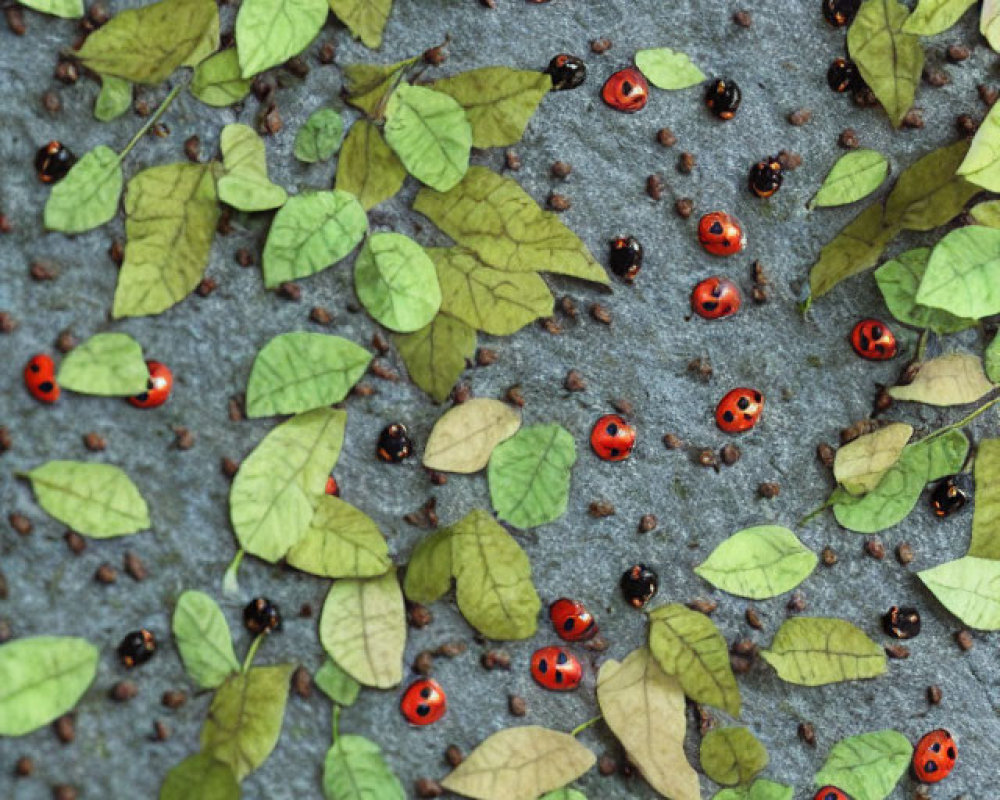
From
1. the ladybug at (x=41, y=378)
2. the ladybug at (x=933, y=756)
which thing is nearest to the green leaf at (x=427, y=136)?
the ladybug at (x=41, y=378)

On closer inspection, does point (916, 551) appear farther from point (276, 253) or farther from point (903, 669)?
point (276, 253)

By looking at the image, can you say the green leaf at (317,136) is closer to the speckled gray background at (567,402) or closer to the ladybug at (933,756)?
the speckled gray background at (567,402)

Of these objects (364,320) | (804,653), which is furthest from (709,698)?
(364,320)

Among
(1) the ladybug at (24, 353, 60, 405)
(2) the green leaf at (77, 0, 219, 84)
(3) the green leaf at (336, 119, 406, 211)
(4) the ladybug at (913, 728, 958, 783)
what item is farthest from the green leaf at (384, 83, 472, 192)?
(4) the ladybug at (913, 728, 958, 783)

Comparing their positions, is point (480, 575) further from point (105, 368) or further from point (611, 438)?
point (105, 368)

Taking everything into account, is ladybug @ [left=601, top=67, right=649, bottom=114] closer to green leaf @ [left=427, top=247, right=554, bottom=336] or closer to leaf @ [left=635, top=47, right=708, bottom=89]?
leaf @ [left=635, top=47, right=708, bottom=89]

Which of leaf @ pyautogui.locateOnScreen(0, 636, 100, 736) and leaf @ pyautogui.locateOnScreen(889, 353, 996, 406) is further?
leaf @ pyautogui.locateOnScreen(889, 353, 996, 406)

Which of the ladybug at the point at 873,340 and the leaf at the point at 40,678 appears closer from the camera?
the leaf at the point at 40,678
